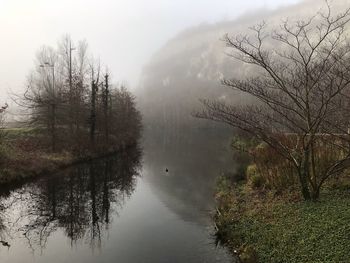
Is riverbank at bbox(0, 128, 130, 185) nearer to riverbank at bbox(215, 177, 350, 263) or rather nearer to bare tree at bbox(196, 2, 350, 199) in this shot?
riverbank at bbox(215, 177, 350, 263)

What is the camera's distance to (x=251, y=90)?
16.0 m

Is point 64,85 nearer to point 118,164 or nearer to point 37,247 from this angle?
point 118,164

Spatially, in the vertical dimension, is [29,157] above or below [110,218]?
above

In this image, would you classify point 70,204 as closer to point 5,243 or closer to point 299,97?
point 5,243

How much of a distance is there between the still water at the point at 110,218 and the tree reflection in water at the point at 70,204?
0.04 metres

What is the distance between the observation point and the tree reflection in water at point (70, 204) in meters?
18.7

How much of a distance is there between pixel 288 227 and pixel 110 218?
10.6 metres

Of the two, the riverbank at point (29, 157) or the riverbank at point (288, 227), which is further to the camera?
the riverbank at point (29, 157)

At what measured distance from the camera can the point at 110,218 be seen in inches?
826

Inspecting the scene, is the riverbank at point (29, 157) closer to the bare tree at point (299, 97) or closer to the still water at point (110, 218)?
the still water at point (110, 218)

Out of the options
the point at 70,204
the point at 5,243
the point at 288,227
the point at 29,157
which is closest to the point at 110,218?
the point at 70,204

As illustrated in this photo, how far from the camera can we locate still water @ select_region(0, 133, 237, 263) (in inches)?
626

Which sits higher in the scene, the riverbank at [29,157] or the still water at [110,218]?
the riverbank at [29,157]

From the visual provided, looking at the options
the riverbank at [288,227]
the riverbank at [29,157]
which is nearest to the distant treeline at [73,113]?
the riverbank at [29,157]
